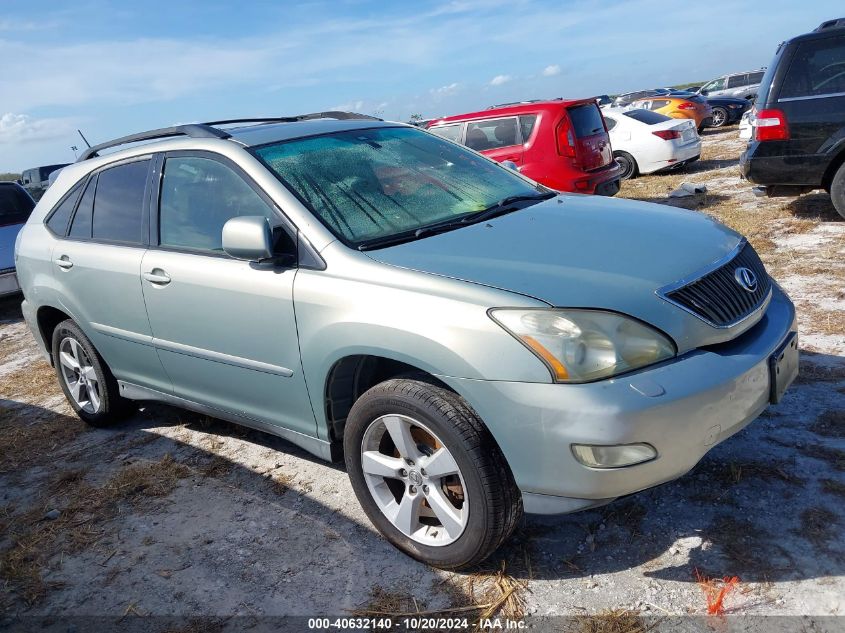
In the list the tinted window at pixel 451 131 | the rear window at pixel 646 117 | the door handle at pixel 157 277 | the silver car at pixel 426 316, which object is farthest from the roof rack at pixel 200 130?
the rear window at pixel 646 117

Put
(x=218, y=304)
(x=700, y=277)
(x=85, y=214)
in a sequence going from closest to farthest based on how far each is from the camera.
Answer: (x=700, y=277), (x=218, y=304), (x=85, y=214)

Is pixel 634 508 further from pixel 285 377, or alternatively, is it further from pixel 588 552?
pixel 285 377

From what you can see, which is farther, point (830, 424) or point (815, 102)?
point (815, 102)

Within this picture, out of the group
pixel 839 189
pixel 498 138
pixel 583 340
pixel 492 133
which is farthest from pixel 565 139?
pixel 583 340

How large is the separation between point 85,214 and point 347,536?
2561 millimetres

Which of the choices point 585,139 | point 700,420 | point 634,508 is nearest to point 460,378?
point 700,420

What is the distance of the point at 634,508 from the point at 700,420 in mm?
802

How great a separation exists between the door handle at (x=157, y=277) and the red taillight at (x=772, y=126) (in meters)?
6.18

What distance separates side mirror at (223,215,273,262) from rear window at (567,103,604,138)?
645 centimetres

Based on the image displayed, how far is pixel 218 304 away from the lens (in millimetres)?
3297

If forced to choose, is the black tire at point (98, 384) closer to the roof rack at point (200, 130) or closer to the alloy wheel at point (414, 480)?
the roof rack at point (200, 130)

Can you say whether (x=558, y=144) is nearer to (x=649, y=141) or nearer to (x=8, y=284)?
(x=649, y=141)

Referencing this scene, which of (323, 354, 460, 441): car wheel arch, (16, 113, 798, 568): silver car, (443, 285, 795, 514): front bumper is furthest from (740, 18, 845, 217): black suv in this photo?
(323, 354, 460, 441): car wheel arch

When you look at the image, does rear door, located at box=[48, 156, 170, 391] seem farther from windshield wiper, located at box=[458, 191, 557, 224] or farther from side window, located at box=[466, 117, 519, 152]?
side window, located at box=[466, 117, 519, 152]
